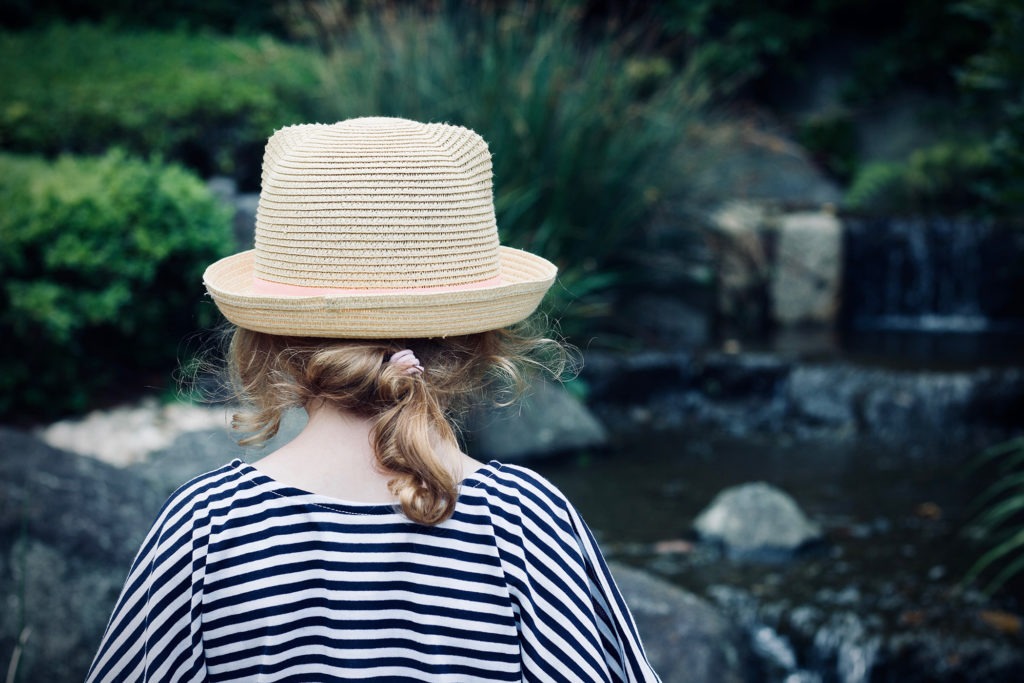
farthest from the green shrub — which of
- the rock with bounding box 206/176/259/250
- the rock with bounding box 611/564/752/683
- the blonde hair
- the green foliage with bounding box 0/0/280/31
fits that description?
the green foliage with bounding box 0/0/280/31

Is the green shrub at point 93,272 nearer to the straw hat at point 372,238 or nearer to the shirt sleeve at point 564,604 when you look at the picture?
the straw hat at point 372,238

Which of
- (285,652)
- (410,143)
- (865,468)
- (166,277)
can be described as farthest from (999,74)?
(285,652)

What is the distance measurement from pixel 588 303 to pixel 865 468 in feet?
6.72

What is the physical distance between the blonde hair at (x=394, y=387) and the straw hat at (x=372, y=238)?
0.13 ft

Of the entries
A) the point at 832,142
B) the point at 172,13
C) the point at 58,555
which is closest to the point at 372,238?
the point at 58,555

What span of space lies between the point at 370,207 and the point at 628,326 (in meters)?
6.24

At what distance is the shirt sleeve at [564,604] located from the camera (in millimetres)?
1288

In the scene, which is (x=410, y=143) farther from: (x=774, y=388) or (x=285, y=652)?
(x=774, y=388)

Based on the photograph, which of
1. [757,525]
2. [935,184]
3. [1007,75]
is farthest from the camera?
[935,184]

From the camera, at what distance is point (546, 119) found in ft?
20.6

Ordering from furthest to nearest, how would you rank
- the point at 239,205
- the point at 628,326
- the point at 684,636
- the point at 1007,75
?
1. the point at 628,326
2. the point at 239,205
3. the point at 1007,75
4. the point at 684,636

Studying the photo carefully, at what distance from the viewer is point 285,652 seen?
1246mm

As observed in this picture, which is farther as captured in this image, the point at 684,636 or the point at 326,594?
the point at 684,636

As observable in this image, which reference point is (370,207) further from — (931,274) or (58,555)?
(931,274)
